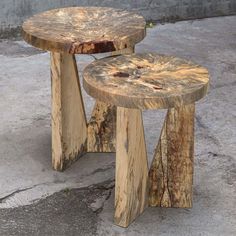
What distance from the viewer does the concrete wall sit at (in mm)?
6016

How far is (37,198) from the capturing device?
3.29 metres

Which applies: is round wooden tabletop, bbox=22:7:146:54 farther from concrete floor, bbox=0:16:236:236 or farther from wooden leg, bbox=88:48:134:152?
concrete floor, bbox=0:16:236:236

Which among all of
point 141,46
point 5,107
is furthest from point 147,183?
point 141,46

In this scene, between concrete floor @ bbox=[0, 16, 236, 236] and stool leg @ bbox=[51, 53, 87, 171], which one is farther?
stool leg @ bbox=[51, 53, 87, 171]

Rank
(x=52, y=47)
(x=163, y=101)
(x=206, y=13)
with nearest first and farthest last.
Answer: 1. (x=163, y=101)
2. (x=52, y=47)
3. (x=206, y=13)

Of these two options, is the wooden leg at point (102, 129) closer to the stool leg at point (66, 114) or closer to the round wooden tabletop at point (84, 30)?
the stool leg at point (66, 114)

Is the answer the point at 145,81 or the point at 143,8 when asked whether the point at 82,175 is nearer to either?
the point at 145,81

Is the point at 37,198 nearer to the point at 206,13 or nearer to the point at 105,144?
the point at 105,144

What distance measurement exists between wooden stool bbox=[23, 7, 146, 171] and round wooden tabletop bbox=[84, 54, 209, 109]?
0.48 ft

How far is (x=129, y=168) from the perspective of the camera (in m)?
2.94

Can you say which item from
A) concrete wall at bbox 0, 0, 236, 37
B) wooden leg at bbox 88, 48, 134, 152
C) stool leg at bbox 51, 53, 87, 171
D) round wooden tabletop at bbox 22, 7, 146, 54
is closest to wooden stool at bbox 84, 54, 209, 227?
round wooden tabletop at bbox 22, 7, 146, 54

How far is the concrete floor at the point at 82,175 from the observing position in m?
3.07

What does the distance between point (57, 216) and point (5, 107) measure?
143 centimetres

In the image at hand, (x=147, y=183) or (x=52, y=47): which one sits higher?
(x=52, y=47)
